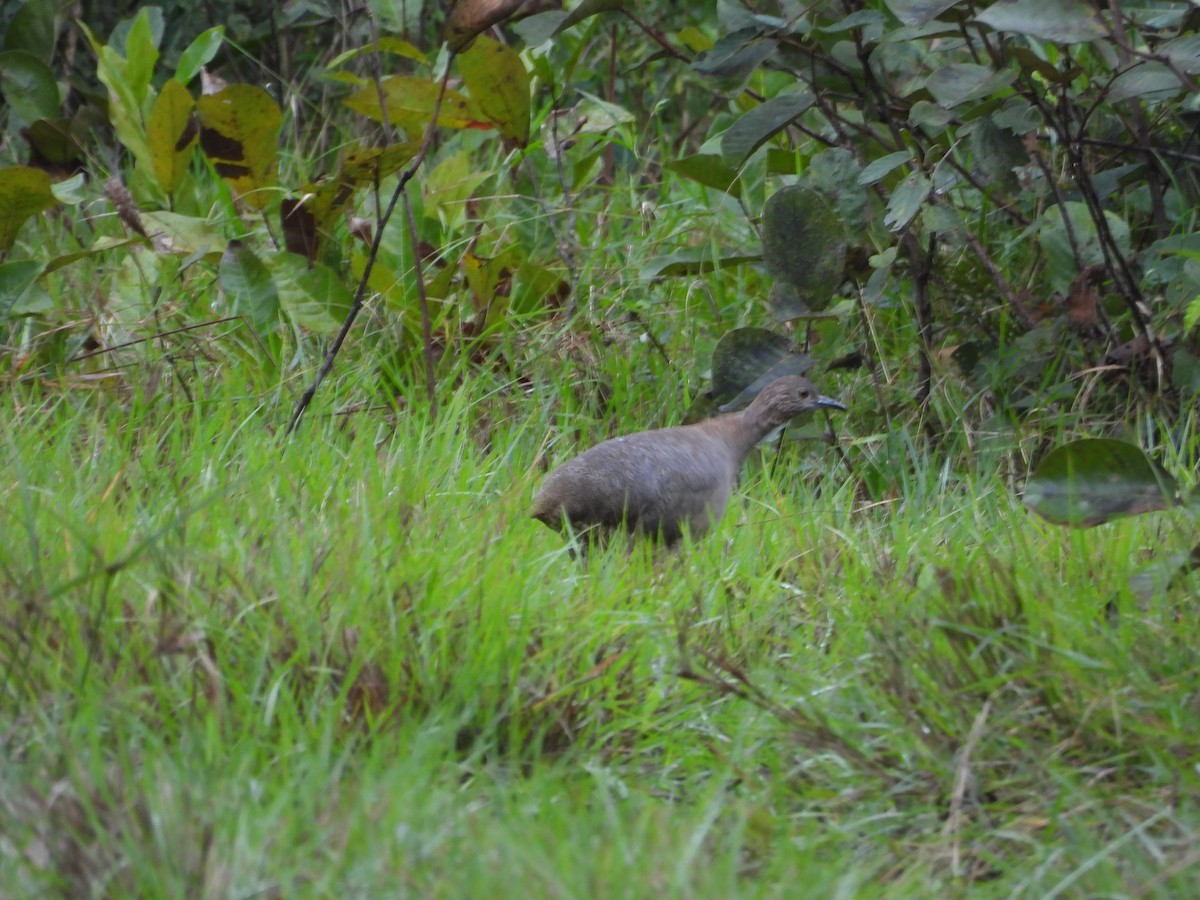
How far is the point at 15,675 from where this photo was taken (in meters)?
2.74

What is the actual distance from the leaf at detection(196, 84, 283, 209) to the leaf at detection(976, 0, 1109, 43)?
2.47 meters

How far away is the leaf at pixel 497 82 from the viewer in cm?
487

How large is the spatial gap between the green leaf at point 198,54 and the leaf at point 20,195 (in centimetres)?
98

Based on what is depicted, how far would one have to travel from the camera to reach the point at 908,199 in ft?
13.3

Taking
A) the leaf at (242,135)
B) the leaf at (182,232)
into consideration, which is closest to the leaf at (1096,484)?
the leaf at (242,135)

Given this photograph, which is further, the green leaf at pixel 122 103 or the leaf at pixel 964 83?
the green leaf at pixel 122 103

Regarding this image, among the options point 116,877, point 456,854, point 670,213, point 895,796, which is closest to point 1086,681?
point 895,796

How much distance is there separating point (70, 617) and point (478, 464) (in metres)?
1.80

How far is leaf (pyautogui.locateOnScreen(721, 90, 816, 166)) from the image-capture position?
4309mm

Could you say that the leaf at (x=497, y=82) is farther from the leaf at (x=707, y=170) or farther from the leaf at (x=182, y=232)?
the leaf at (x=182, y=232)

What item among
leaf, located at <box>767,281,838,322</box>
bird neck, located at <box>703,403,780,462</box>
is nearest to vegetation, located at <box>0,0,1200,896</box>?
leaf, located at <box>767,281,838,322</box>

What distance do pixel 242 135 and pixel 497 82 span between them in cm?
89

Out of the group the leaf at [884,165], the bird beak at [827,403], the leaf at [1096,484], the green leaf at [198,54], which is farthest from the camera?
the green leaf at [198,54]

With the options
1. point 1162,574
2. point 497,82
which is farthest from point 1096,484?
point 497,82
